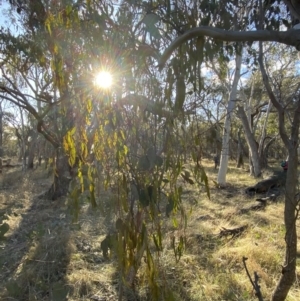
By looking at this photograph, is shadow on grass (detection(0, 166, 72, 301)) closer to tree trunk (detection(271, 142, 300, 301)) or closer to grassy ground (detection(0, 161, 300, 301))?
grassy ground (detection(0, 161, 300, 301))

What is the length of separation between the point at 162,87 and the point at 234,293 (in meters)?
2.27

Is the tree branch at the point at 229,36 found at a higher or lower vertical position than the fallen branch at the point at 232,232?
higher

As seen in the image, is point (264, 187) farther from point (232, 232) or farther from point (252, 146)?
point (232, 232)

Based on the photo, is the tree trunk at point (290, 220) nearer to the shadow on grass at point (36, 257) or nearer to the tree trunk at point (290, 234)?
the tree trunk at point (290, 234)

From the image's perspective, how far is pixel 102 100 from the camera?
4.86 ft

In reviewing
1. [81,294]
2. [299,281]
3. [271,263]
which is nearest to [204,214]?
[271,263]

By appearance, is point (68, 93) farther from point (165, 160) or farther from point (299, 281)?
point (299, 281)

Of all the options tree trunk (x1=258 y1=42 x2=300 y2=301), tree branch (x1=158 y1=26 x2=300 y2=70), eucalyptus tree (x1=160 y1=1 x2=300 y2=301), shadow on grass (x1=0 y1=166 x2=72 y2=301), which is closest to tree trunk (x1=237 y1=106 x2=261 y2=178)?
shadow on grass (x1=0 y1=166 x2=72 y2=301)

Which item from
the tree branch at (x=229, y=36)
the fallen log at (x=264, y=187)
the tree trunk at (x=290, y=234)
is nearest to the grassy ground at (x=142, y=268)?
the tree trunk at (x=290, y=234)

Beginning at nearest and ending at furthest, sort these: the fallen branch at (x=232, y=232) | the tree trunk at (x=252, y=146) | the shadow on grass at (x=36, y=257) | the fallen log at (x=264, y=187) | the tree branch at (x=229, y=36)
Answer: the tree branch at (x=229, y=36) → the shadow on grass at (x=36, y=257) → the fallen branch at (x=232, y=232) → the fallen log at (x=264, y=187) → the tree trunk at (x=252, y=146)

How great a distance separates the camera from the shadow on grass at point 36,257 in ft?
9.35

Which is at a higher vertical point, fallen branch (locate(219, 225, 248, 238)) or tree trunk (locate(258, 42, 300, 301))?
tree trunk (locate(258, 42, 300, 301))

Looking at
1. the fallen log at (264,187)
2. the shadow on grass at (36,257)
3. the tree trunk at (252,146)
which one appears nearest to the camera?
the shadow on grass at (36,257)

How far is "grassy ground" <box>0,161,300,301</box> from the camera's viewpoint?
9.41ft
